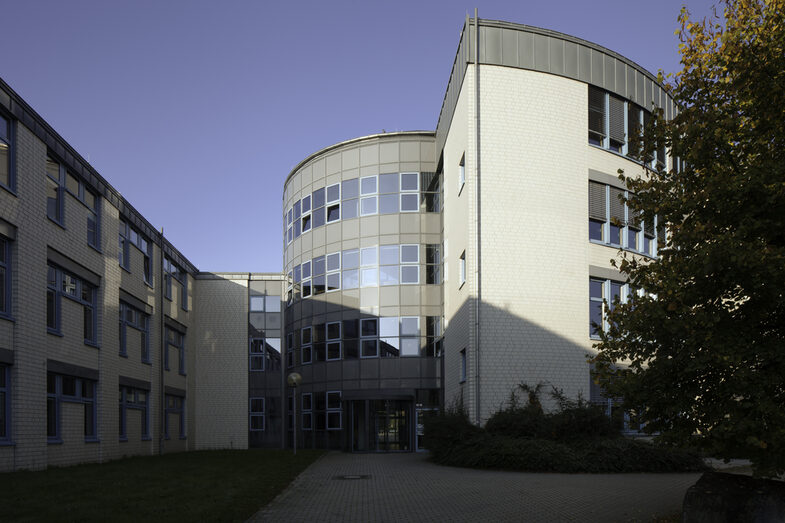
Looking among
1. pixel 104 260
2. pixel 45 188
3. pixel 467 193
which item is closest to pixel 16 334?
pixel 45 188

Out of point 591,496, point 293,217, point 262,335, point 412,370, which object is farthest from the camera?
point 262,335

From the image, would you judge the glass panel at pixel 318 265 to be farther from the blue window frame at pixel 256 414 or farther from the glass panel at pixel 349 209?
the blue window frame at pixel 256 414

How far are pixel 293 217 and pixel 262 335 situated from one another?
649 cm

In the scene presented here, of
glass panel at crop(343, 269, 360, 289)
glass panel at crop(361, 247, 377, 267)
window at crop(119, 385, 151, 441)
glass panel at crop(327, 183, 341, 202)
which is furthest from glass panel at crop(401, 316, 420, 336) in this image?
window at crop(119, 385, 151, 441)

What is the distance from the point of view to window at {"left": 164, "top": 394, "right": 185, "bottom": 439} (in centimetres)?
3123

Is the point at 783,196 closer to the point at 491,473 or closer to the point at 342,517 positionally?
the point at 342,517

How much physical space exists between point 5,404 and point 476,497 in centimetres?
1068

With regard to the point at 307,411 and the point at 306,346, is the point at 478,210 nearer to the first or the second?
the point at 306,346

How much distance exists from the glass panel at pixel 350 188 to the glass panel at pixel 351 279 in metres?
3.00

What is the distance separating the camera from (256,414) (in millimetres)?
36125

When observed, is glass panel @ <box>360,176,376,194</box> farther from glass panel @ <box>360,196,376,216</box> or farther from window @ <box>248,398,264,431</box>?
window @ <box>248,398,264,431</box>

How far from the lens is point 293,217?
111ft

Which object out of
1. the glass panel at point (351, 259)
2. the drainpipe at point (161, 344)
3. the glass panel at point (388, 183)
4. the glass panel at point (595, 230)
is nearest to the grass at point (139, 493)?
the glass panel at point (595, 230)

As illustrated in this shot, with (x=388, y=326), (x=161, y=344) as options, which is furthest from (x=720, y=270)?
(x=161, y=344)
